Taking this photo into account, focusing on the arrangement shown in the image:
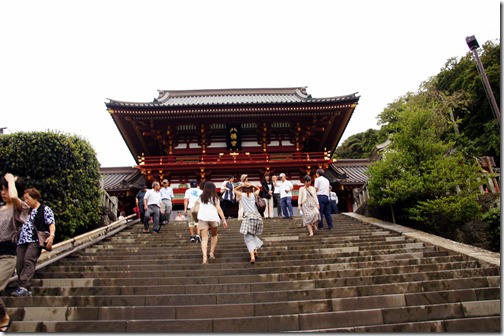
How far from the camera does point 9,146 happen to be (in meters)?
8.13

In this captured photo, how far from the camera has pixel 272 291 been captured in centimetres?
446

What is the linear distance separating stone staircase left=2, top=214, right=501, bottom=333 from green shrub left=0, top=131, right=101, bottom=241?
2532mm

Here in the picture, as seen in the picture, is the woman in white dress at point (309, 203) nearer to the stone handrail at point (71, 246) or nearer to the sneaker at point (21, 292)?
the stone handrail at point (71, 246)

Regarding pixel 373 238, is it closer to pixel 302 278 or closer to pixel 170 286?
pixel 302 278

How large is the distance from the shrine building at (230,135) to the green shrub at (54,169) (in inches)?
226

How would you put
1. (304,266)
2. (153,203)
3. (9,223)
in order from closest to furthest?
(9,223), (304,266), (153,203)

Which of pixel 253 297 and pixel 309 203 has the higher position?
pixel 309 203

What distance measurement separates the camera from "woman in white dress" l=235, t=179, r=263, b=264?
18.3 feet

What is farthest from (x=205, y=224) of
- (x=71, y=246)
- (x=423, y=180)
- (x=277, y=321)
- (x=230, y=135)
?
(x=230, y=135)

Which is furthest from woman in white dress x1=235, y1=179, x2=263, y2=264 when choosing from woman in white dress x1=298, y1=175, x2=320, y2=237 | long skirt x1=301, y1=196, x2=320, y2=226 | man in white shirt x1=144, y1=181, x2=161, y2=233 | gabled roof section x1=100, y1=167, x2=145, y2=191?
gabled roof section x1=100, y1=167, x2=145, y2=191

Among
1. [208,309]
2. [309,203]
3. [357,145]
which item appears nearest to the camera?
[208,309]

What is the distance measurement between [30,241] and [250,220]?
3.34 meters

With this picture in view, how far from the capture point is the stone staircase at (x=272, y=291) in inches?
151

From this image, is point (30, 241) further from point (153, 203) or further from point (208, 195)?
point (153, 203)
